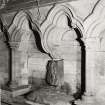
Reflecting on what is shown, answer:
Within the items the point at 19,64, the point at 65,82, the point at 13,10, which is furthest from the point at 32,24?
the point at 65,82

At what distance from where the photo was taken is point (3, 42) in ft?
19.0

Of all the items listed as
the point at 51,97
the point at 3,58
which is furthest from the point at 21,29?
the point at 51,97

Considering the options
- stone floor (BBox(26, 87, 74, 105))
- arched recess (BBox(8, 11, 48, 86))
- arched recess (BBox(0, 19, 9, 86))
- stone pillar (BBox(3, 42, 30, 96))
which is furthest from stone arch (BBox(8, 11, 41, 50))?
stone floor (BBox(26, 87, 74, 105))

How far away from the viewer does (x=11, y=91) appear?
5.04 m

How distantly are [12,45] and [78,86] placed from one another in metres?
2.30

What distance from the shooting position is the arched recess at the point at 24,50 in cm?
506

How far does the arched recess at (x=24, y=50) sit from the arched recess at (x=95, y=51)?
1.50m

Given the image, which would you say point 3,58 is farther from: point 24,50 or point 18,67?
point 24,50

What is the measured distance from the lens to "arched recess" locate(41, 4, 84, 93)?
4.31 meters

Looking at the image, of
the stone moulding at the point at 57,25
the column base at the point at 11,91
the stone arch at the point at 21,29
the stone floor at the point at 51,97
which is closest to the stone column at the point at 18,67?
the column base at the point at 11,91

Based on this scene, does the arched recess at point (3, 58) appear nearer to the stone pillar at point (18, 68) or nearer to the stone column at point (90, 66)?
the stone pillar at point (18, 68)

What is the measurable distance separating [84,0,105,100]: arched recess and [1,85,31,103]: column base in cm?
212

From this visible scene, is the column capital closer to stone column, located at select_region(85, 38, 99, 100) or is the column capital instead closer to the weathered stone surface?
the weathered stone surface

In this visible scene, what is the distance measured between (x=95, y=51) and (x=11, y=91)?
2645 millimetres
